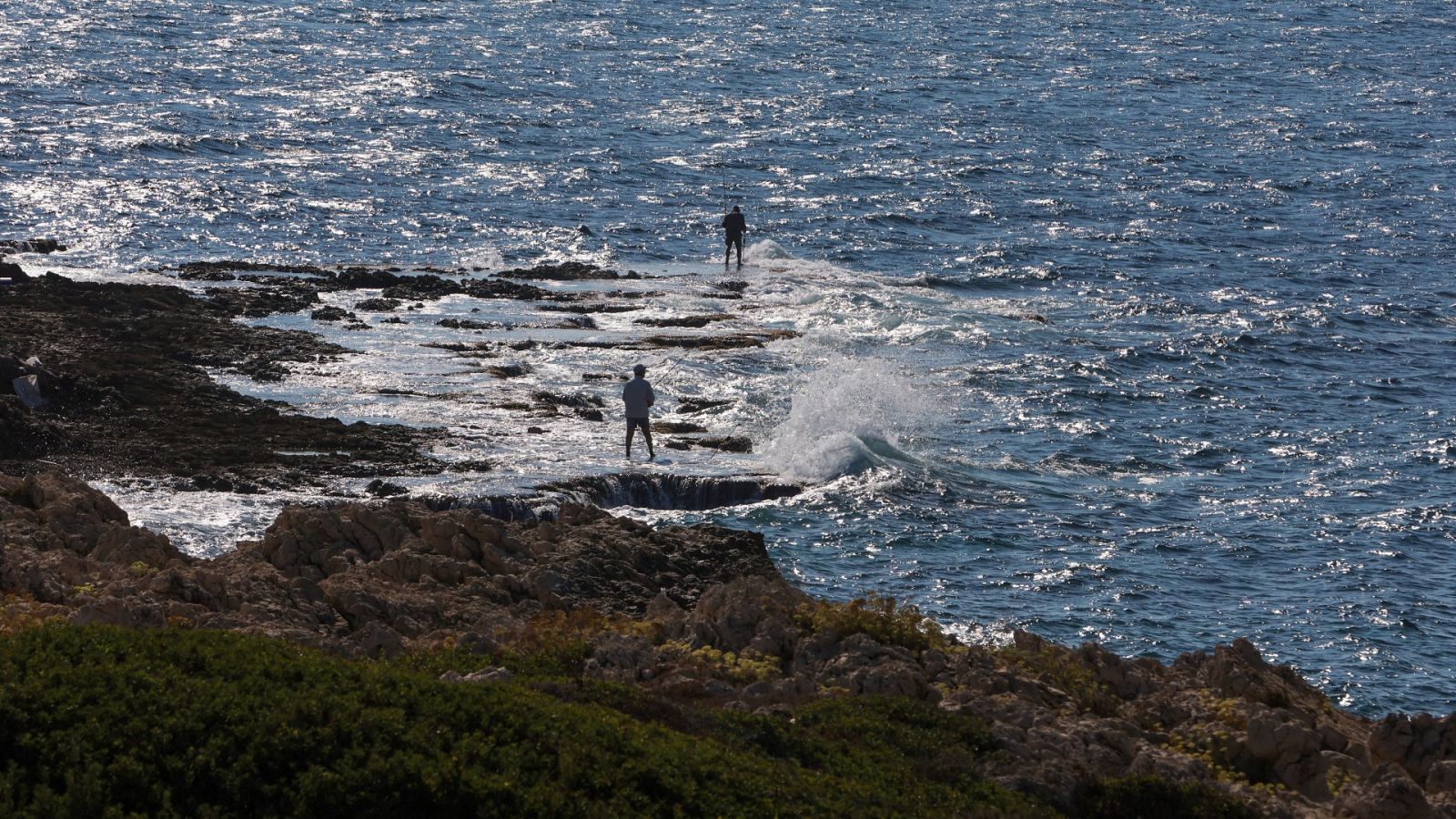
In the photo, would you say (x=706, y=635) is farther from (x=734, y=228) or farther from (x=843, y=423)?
(x=734, y=228)

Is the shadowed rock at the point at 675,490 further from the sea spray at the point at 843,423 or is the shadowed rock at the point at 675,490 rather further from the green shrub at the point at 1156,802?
the green shrub at the point at 1156,802

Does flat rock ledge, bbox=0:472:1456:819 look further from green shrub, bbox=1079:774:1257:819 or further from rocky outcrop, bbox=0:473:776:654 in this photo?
green shrub, bbox=1079:774:1257:819

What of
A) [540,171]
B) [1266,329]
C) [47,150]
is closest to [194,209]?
[47,150]

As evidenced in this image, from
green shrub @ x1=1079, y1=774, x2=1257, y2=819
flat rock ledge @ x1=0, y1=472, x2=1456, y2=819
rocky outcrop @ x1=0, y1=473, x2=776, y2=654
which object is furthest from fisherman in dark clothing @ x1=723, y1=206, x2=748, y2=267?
green shrub @ x1=1079, y1=774, x2=1257, y2=819

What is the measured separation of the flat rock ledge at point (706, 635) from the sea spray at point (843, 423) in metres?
4.86

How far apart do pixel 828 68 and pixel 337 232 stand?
28460 mm

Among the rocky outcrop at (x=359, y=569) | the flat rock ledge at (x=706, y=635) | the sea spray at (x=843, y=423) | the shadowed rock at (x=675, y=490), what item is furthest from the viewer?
the sea spray at (x=843, y=423)

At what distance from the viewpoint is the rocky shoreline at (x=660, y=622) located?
11.7 metres

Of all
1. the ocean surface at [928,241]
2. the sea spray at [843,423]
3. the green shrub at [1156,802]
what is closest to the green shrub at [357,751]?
the green shrub at [1156,802]

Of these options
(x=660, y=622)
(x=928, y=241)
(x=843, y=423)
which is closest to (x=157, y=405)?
(x=843, y=423)

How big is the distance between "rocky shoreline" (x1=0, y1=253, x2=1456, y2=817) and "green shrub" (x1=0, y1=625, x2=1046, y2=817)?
3.48ft

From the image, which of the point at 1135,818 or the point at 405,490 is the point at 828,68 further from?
the point at 1135,818

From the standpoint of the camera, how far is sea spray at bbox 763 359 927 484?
21953 mm

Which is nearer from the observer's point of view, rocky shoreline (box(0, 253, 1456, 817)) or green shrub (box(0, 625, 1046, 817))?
green shrub (box(0, 625, 1046, 817))
